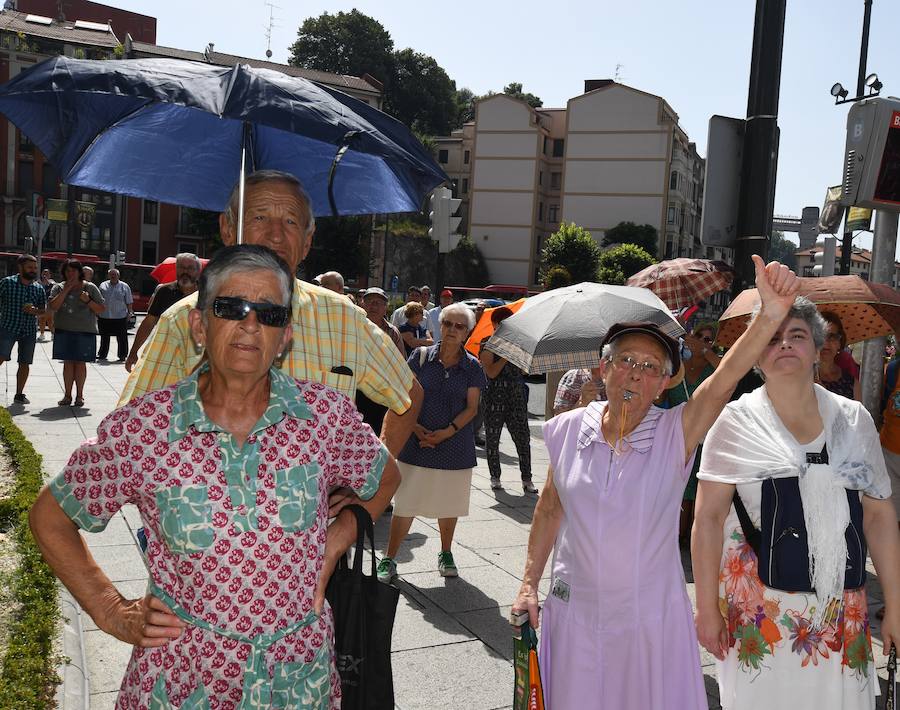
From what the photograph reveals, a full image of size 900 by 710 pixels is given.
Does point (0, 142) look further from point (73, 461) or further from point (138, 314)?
point (73, 461)

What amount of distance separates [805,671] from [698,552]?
0.54 meters

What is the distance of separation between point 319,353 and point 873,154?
14.6 feet

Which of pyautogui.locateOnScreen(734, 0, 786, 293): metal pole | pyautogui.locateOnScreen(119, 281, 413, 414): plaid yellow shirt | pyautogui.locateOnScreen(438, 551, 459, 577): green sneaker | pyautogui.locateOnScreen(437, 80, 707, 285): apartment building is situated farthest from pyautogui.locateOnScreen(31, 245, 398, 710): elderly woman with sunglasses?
pyautogui.locateOnScreen(437, 80, 707, 285): apartment building

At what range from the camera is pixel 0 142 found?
187ft

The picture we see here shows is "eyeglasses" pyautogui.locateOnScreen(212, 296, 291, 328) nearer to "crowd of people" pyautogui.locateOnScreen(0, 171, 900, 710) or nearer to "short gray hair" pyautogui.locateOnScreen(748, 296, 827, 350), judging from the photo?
"crowd of people" pyautogui.locateOnScreen(0, 171, 900, 710)

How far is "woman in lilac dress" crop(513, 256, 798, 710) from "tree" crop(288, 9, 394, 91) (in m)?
85.3

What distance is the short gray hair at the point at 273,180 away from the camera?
3221 mm

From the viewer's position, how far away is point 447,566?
6125 millimetres

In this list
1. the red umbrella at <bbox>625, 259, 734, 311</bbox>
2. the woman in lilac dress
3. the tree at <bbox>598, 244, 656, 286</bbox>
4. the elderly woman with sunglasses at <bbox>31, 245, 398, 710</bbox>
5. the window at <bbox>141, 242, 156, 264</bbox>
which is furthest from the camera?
the window at <bbox>141, 242, 156, 264</bbox>

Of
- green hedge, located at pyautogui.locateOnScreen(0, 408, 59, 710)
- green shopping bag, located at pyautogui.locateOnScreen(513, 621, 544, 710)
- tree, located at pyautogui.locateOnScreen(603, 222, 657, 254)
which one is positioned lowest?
green hedge, located at pyautogui.locateOnScreen(0, 408, 59, 710)

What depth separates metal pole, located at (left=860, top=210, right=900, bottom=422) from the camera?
611 centimetres

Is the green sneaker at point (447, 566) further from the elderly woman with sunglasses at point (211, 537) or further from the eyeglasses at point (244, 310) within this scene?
the eyeglasses at point (244, 310)

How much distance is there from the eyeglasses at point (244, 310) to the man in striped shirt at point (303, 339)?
45 cm

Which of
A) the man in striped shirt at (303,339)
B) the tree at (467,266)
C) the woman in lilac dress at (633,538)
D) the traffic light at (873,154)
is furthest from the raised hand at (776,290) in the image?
the tree at (467,266)
